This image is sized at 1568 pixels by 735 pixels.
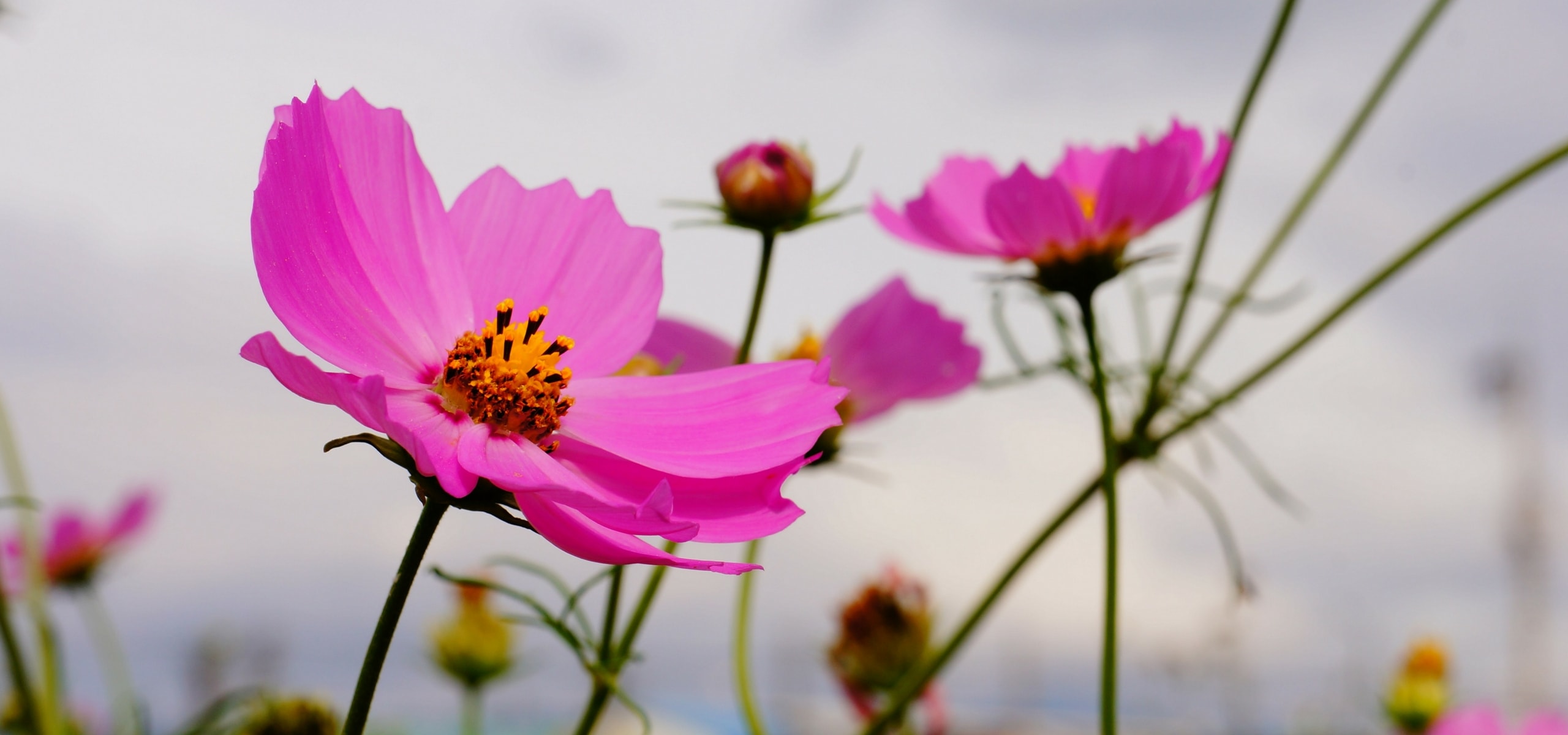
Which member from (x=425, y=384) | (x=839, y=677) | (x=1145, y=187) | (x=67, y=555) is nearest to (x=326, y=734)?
(x=425, y=384)

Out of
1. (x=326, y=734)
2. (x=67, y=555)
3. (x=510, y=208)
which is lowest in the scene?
(x=326, y=734)

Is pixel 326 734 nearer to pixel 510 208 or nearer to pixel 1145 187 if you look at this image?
pixel 510 208

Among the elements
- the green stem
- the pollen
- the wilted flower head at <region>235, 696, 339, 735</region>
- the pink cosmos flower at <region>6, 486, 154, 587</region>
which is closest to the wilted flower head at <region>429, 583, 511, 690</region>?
the pink cosmos flower at <region>6, 486, 154, 587</region>

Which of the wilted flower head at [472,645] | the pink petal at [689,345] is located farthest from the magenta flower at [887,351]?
the wilted flower head at [472,645]

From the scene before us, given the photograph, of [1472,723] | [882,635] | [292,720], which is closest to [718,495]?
[292,720]

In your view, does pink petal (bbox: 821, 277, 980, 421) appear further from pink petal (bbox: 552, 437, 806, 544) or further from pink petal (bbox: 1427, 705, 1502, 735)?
pink petal (bbox: 1427, 705, 1502, 735)

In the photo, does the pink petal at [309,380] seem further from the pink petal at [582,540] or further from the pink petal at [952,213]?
the pink petal at [952,213]

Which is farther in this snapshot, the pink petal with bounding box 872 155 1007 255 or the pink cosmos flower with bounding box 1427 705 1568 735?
the pink cosmos flower with bounding box 1427 705 1568 735
